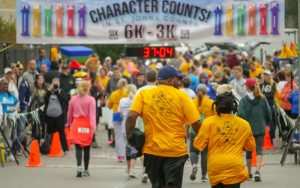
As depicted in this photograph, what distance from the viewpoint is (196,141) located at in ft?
37.7

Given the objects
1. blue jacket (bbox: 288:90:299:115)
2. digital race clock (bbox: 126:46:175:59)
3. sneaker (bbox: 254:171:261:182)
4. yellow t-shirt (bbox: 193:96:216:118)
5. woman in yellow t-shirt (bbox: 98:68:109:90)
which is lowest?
sneaker (bbox: 254:171:261:182)

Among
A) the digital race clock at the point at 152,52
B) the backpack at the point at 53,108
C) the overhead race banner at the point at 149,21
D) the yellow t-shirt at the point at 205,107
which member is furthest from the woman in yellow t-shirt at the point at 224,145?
the backpack at the point at 53,108

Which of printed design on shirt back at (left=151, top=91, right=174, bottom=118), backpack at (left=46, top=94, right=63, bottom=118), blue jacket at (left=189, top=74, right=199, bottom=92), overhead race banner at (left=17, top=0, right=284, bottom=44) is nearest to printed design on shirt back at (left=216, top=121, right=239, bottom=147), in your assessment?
printed design on shirt back at (left=151, top=91, right=174, bottom=118)

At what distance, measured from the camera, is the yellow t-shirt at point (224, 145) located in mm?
11383

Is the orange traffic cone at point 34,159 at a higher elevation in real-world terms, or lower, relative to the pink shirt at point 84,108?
lower

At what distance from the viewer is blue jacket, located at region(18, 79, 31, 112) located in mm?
22484

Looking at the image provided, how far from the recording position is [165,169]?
11875mm

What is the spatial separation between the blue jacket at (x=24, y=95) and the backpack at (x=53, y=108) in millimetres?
667

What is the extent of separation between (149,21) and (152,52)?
228 centimetres

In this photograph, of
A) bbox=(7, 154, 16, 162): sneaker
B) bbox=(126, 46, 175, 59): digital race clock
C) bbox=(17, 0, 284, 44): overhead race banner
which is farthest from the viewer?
bbox=(126, 46, 175, 59): digital race clock

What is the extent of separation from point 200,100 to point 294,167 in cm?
295

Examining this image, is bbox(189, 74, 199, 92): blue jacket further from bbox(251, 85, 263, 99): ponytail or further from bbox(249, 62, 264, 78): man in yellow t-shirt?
bbox(251, 85, 263, 99): ponytail

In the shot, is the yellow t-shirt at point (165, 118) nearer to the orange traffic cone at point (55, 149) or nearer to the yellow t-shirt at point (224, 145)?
the yellow t-shirt at point (224, 145)

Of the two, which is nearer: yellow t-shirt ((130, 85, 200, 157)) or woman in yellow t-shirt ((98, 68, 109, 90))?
yellow t-shirt ((130, 85, 200, 157))
